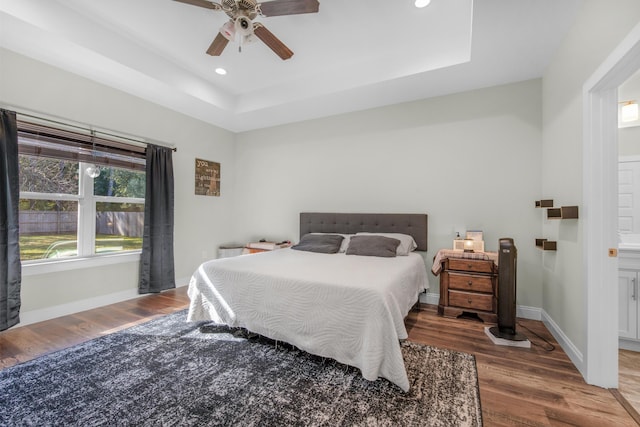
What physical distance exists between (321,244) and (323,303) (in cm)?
162

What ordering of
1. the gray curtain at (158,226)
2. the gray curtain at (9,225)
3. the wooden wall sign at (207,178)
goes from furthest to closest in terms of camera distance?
the wooden wall sign at (207,178)
the gray curtain at (158,226)
the gray curtain at (9,225)

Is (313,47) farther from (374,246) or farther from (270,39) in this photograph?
(374,246)

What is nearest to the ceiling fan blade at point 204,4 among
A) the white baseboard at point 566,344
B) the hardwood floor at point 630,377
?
the white baseboard at point 566,344

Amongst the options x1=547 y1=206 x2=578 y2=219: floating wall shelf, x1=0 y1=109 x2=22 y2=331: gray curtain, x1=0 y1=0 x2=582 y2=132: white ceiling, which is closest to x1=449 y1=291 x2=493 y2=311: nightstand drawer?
x1=547 y1=206 x2=578 y2=219: floating wall shelf

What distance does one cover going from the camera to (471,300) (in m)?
2.89

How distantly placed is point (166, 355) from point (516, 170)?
3982 millimetres

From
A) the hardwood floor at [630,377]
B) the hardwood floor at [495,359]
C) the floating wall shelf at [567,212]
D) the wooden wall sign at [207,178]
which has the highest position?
the wooden wall sign at [207,178]

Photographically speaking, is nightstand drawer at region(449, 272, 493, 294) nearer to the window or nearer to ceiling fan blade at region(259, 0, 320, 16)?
ceiling fan blade at region(259, 0, 320, 16)

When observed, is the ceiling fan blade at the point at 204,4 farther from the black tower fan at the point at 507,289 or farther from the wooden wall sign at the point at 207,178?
the black tower fan at the point at 507,289

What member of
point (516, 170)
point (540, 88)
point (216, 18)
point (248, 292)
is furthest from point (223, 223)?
point (540, 88)

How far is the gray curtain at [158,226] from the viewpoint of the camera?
3.69m

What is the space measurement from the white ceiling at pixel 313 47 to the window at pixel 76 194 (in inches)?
32.1

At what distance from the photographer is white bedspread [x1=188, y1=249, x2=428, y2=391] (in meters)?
1.74

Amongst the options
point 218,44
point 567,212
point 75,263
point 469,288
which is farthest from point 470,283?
point 75,263
